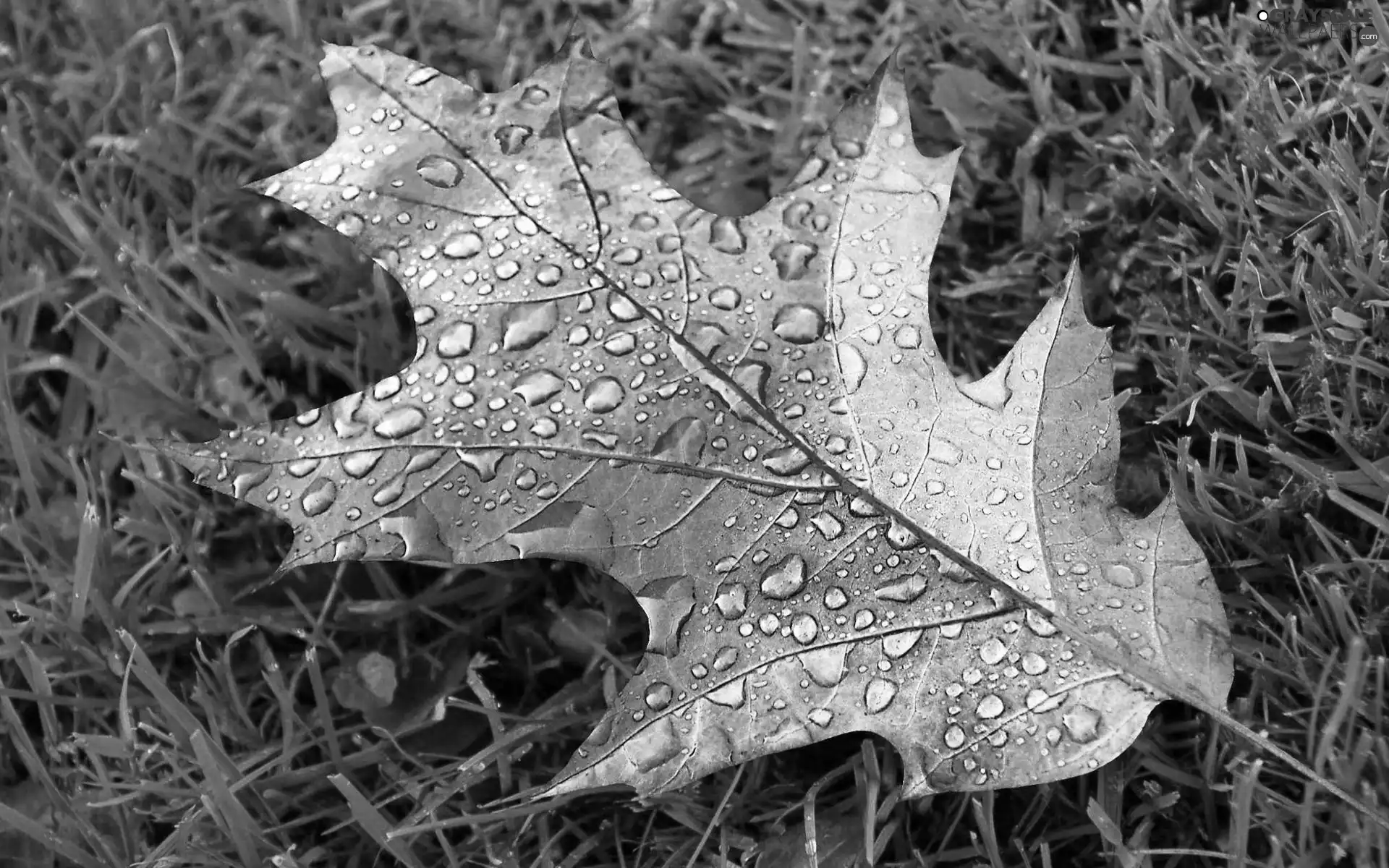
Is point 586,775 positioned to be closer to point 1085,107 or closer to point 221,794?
point 221,794

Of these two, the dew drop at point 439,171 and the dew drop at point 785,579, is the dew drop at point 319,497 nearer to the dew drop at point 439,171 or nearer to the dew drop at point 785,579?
the dew drop at point 439,171

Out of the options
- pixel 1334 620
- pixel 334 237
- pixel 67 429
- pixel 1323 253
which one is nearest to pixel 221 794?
pixel 67 429

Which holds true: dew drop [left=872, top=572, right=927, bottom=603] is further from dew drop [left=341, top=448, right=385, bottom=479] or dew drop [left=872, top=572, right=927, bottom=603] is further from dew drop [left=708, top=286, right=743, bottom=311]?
dew drop [left=341, top=448, right=385, bottom=479]

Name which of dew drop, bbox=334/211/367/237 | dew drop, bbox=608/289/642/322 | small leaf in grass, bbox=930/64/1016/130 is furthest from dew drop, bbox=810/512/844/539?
small leaf in grass, bbox=930/64/1016/130

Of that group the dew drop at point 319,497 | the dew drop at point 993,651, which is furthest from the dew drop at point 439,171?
the dew drop at point 993,651

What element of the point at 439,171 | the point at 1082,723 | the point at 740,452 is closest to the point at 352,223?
the point at 439,171
